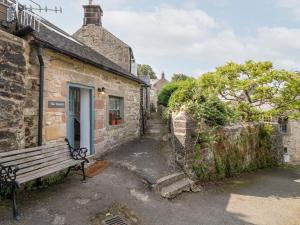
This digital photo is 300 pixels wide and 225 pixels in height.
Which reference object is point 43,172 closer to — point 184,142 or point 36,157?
point 36,157

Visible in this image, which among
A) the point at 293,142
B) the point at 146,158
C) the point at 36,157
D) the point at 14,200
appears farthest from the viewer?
the point at 293,142

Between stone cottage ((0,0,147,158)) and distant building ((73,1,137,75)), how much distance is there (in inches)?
273

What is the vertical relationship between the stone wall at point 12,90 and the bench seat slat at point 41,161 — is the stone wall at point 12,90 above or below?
above

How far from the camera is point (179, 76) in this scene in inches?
2083

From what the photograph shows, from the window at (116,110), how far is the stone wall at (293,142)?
18411 mm

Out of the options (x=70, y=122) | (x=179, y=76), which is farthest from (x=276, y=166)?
(x=179, y=76)

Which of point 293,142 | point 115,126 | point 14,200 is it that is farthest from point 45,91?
point 293,142

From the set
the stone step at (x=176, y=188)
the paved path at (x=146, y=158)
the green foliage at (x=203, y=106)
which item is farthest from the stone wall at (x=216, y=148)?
the paved path at (x=146, y=158)

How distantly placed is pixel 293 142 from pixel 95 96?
21150 mm

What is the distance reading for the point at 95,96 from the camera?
313 inches

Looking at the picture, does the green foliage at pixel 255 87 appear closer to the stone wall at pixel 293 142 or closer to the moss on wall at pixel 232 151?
the moss on wall at pixel 232 151

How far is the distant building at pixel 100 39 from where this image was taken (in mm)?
15594

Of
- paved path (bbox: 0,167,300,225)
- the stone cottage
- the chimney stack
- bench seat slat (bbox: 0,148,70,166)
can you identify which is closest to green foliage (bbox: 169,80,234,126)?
paved path (bbox: 0,167,300,225)

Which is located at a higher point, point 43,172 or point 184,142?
point 184,142
